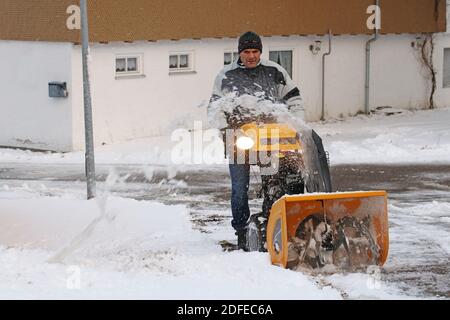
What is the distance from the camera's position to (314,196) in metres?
8.20

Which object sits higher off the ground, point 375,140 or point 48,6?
point 48,6

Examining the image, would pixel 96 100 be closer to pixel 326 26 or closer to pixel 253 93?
pixel 326 26

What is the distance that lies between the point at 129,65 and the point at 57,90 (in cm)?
173

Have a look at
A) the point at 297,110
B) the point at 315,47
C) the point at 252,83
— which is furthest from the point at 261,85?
the point at 315,47

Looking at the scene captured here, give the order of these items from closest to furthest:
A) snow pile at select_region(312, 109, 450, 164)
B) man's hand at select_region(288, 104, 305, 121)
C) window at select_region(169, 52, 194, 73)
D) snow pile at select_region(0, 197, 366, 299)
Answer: snow pile at select_region(0, 197, 366, 299) < man's hand at select_region(288, 104, 305, 121) < snow pile at select_region(312, 109, 450, 164) < window at select_region(169, 52, 194, 73)

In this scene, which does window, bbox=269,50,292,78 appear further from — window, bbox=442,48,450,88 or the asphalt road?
the asphalt road

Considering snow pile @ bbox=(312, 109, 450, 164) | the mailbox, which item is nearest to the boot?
snow pile @ bbox=(312, 109, 450, 164)

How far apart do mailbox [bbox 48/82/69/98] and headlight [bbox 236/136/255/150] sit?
10.1 metres

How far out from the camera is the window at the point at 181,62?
67.8 feet

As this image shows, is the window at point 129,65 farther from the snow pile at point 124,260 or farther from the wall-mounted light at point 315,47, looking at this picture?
the snow pile at point 124,260

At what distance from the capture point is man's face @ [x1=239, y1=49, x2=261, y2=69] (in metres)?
9.39

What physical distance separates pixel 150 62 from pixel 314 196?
40.2ft
